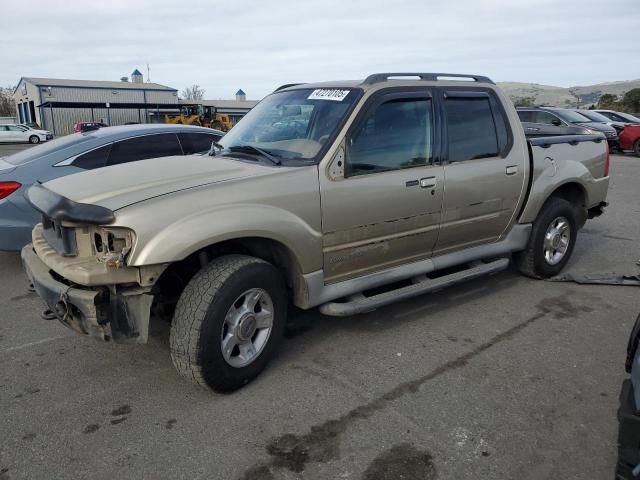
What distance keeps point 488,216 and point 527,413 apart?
76.6 inches

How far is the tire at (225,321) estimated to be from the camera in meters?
3.01

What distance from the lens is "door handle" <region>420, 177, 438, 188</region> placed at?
398 centimetres

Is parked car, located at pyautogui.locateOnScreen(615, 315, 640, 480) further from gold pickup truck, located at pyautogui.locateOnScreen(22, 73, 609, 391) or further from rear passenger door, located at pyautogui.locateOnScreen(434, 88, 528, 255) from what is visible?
rear passenger door, located at pyautogui.locateOnScreen(434, 88, 528, 255)

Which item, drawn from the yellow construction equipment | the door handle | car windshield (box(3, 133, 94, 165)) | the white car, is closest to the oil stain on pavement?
the door handle

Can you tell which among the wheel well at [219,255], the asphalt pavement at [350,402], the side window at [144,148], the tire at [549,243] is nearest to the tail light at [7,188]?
the side window at [144,148]

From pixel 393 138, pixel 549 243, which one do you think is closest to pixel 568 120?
pixel 549 243

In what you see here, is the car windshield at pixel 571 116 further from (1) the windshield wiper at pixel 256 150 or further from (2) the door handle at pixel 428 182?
(1) the windshield wiper at pixel 256 150

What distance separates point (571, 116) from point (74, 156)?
1689 centimetres

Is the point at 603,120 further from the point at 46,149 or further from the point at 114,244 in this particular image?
the point at 114,244

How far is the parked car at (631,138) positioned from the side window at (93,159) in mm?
18422

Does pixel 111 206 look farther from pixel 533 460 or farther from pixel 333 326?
pixel 533 460

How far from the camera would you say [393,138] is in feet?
12.8

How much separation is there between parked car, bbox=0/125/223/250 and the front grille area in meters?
1.82

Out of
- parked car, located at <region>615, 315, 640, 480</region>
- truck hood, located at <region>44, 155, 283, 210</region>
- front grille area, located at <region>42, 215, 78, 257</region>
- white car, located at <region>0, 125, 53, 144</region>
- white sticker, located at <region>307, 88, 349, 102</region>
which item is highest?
white car, located at <region>0, 125, 53, 144</region>
